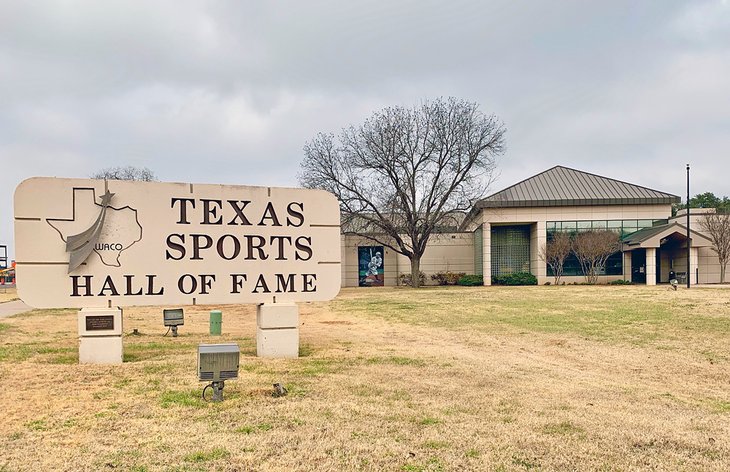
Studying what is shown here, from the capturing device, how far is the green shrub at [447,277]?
44.4 metres

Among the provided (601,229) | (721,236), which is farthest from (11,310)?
(721,236)

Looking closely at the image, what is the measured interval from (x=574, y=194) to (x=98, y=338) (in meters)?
→ 37.2

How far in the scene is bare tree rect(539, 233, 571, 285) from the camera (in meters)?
38.9

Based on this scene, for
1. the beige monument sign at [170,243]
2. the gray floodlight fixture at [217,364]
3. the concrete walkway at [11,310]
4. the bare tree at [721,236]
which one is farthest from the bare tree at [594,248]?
the gray floodlight fixture at [217,364]

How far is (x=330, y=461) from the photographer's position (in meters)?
4.48

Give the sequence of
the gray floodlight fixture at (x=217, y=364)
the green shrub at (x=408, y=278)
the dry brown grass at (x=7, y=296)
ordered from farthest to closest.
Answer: the green shrub at (x=408, y=278), the dry brown grass at (x=7, y=296), the gray floodlight fixture at (x=217, y=364)

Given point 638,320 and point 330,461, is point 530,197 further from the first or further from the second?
point 330,461

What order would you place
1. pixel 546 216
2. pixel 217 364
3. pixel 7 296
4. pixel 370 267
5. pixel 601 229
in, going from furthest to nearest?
pixel 370 267
pixel 546 216
pixel 601 229
pixel 7 296
pixel 217 364

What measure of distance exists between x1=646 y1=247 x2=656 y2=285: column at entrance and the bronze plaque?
35.7 m

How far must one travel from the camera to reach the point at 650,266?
122 ft

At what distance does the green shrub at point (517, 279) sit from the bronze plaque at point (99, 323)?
3475 centimetres

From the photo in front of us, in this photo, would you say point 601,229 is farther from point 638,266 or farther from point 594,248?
point 638,266

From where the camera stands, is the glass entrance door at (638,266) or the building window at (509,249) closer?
the glass entrance door at (638,266)

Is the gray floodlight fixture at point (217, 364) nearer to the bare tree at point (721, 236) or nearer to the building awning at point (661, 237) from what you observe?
the building awning at point (661, 237)
